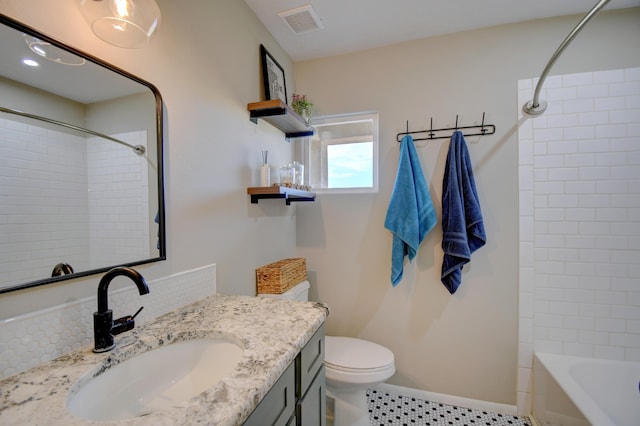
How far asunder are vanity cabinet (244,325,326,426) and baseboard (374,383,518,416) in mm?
1047

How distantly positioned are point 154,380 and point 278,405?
1.23ft

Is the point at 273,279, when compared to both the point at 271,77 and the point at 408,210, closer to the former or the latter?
the point at 408,210

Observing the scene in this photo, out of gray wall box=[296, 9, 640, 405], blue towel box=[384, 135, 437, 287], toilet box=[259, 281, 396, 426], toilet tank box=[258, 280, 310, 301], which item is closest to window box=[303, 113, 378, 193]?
gray wall box=[296, 9, 640, 405]

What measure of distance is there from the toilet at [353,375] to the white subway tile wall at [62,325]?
66cm

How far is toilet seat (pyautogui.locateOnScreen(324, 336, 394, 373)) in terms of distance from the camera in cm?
145

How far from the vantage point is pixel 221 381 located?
0.61 meters

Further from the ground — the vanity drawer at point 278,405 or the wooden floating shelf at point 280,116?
the wooden floating shelf at point 280,116

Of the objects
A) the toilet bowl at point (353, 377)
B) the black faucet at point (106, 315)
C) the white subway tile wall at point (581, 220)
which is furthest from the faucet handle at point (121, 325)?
the white subway tile wall at point (581, 220)

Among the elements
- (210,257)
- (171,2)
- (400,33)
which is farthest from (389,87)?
(210,257)

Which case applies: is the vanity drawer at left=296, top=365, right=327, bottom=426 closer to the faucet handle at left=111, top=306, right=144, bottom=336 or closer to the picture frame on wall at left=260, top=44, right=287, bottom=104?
the faucet handle at left=111, top=306, right=144, bottom=336

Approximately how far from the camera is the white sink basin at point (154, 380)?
0.64 m

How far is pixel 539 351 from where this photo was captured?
1662 mm

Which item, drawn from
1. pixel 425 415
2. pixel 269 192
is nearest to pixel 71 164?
pixel 269 192

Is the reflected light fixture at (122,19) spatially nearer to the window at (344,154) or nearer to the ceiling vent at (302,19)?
the ceiling vent at (302,19)
